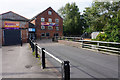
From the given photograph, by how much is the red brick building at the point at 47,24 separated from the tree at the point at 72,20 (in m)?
5.99

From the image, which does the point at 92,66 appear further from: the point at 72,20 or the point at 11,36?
the point at 72,20

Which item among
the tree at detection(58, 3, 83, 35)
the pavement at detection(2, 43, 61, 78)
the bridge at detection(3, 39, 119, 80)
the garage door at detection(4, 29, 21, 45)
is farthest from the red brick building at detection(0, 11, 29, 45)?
the tree at detection(58, 3, 83, 35)

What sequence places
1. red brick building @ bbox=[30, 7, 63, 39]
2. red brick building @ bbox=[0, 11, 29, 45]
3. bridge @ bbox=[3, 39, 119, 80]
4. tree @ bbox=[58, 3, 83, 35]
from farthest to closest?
tree @ bbox=[58, 3, 83, 35] → red brick building @ bbox=[30, 7, 63, 39] → red brick building @ bbox=[0, 11, 29, 45] → bridge @ bbox=[3, 39, 119, 80]

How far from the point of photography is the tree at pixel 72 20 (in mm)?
40469

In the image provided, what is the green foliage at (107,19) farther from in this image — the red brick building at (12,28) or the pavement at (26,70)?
the red brick building at (12,28)

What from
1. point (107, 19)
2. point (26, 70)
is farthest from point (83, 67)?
point (107, 19)

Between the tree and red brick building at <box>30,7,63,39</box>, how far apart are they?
19.7 feet

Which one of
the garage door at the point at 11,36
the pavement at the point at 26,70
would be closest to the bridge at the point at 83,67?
the pavement at the point at 26,70

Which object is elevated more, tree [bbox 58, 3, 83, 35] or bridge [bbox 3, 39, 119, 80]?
tree [bbox 58, 3, 83, 35]

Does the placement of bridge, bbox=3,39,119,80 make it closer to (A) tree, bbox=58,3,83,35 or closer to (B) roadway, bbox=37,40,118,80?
(B) roadway, bbox=37,40,118,80

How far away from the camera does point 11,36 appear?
19969 mm

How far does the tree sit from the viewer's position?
40.5 m

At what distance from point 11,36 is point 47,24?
1521 centimetres

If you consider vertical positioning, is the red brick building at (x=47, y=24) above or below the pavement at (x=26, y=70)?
above
